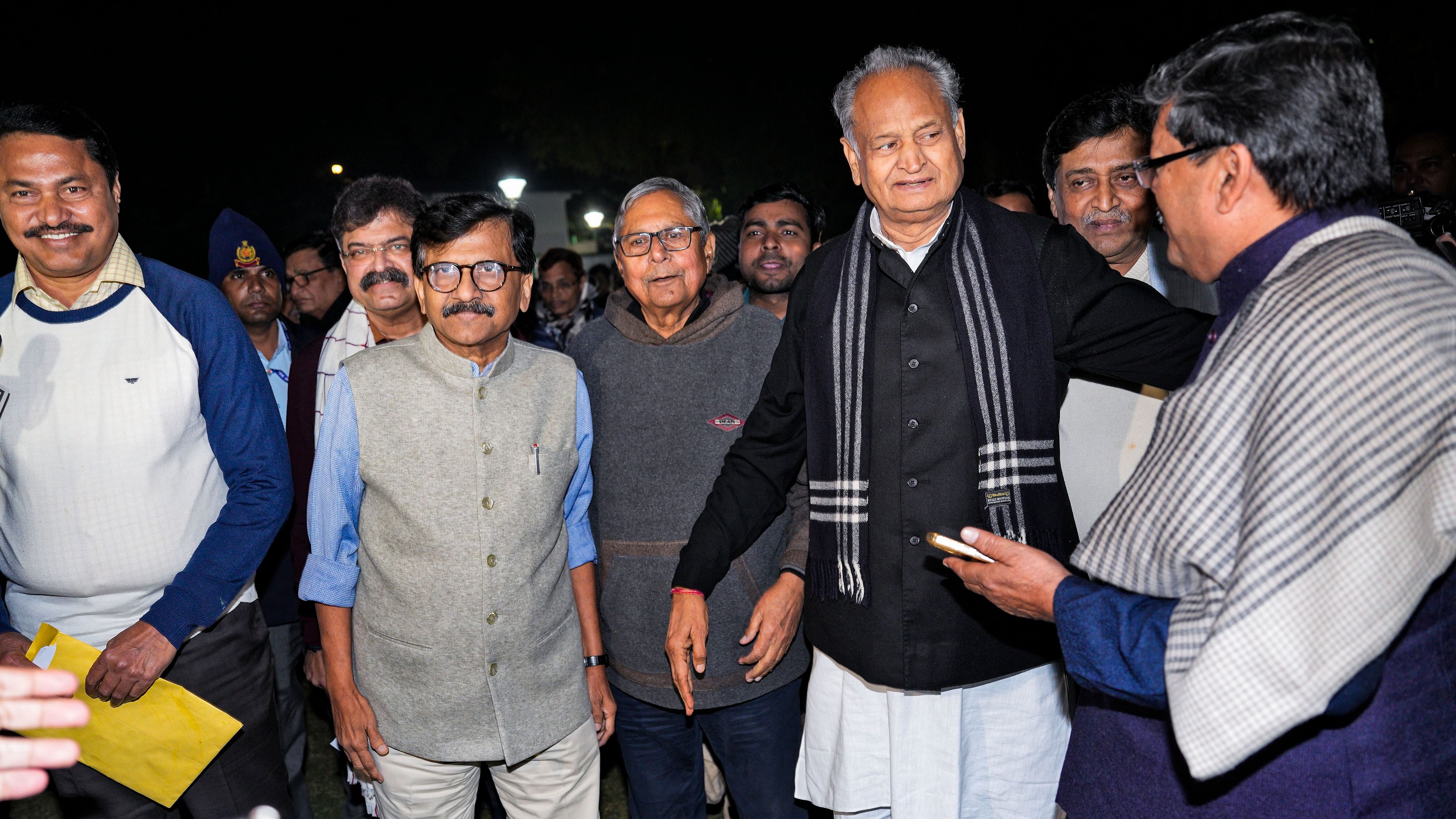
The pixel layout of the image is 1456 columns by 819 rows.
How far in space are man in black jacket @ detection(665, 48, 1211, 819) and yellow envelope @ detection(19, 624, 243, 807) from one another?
1.26 m

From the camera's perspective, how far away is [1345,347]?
1333 mm

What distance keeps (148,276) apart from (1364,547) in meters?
2.88

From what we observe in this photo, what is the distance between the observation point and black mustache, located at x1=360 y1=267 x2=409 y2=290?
3.37 metres

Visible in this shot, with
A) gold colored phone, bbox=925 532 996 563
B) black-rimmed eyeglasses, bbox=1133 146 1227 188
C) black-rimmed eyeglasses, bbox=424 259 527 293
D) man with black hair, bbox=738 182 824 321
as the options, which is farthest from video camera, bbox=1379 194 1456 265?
black-rimmed eyeglasses, bbox=424 259 527 293

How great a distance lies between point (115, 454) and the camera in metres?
2.43

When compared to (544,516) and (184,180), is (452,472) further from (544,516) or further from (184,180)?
(184,180)

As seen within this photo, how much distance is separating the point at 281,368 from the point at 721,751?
272 centimetres

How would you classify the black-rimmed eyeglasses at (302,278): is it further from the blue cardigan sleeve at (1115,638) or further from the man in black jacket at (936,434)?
the blue cardigan sleeve at (1115,638)

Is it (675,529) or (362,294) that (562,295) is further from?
(675,529)

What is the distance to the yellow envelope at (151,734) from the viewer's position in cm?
239

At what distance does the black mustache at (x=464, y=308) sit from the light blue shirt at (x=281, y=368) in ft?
5.08

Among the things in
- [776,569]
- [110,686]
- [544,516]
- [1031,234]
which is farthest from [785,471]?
[110,686]

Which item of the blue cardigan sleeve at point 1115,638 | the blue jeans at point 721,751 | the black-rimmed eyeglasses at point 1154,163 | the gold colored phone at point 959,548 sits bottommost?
the blue jeans at point 721,751

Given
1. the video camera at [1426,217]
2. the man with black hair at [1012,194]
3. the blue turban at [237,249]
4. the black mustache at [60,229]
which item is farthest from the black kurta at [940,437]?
the blue turban at [237,249]
